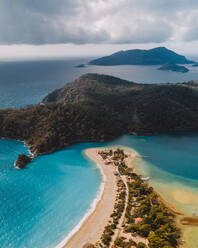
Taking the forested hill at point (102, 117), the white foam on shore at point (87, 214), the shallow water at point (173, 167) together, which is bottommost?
the white foam on shore at point (87, 214)

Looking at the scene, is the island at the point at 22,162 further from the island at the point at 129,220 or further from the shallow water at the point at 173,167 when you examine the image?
the shallow water at the point at 173,167

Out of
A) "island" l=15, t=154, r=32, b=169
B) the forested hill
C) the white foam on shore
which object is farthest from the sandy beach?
the forested hill

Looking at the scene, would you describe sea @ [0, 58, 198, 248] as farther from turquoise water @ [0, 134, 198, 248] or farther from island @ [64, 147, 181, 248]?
island @ [64, 147, 181, 248]

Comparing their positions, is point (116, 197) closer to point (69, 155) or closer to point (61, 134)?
point (69, 155)

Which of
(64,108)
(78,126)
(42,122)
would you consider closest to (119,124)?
(78,126)

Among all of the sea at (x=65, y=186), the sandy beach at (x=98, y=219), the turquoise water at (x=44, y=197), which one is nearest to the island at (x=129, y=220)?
the sandy beach at (x=98, y=219)

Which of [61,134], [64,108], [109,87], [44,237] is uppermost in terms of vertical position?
[109,87]
